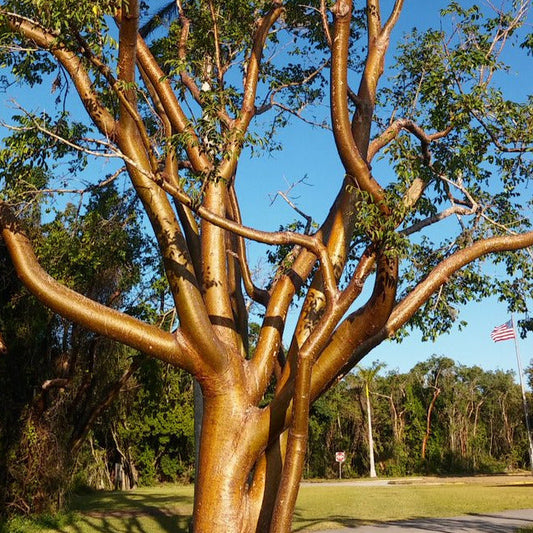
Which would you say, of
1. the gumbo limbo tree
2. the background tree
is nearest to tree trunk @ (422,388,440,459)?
the background tree

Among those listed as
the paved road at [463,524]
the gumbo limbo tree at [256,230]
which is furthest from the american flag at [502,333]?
the gumbo limbo tree at [256,230]

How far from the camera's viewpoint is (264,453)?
21.1 feet

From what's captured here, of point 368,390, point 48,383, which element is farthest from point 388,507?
point 368,390

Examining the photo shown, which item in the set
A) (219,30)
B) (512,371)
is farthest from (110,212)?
(512,371)

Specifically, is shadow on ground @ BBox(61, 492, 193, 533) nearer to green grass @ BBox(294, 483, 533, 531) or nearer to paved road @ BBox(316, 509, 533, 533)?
green grass @ BBox(294, 483, 533, 531)

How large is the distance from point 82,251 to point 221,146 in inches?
201

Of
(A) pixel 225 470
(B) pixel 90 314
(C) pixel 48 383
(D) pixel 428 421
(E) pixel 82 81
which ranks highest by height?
(E) pixel 82 81

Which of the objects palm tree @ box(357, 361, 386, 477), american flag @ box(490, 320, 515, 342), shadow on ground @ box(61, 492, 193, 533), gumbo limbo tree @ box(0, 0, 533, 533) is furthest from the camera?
palm tree @ box(357, 361, 386, 477)

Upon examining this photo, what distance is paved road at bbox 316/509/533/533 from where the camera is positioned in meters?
12.4

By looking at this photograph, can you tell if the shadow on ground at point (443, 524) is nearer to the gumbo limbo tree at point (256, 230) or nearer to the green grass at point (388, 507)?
the green grass at point (388, 507)

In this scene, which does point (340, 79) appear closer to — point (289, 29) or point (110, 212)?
point (289, 29)

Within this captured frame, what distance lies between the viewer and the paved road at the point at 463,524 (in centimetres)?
1238

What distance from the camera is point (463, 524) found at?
526 inches

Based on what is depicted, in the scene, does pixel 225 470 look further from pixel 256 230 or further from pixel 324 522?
pixel 324 522
